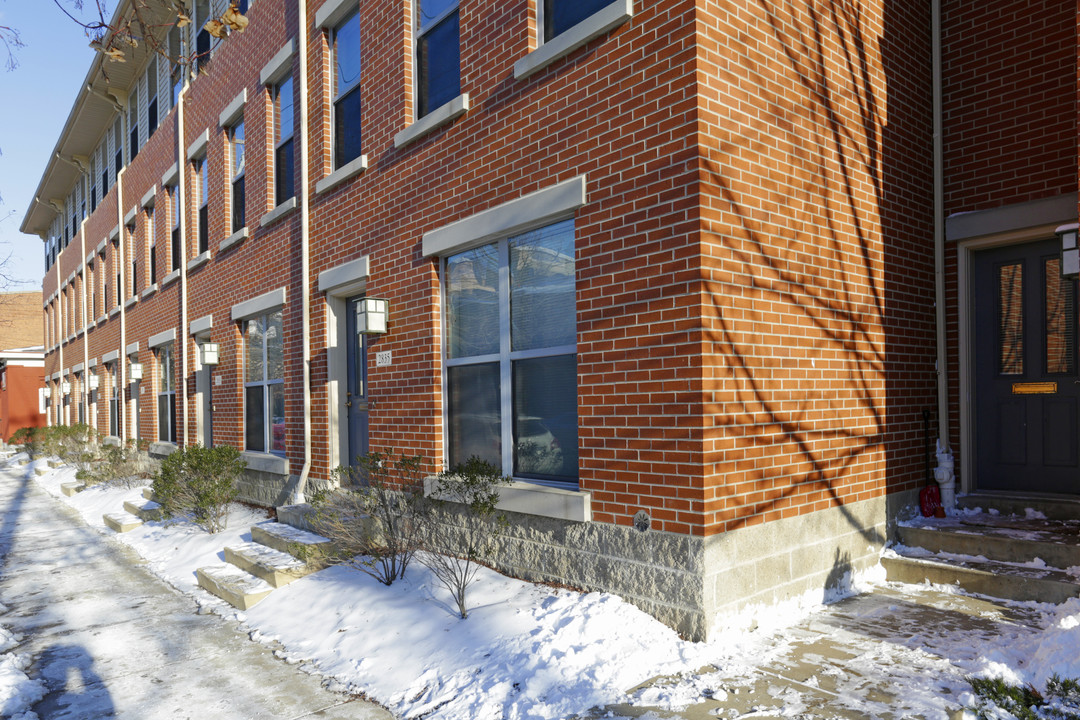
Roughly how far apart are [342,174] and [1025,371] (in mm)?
7194

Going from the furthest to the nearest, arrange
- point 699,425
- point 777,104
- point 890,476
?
point 890,476, point 777,104, point 699,425

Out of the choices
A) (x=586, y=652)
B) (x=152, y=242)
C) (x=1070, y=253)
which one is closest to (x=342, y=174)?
(x=586, y=652)

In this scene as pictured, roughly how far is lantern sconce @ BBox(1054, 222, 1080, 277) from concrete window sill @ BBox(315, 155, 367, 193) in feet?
21.1

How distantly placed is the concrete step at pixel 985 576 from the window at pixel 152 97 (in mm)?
17288

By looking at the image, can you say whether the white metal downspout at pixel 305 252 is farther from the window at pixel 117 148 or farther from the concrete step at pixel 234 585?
the window at pixel 117 148

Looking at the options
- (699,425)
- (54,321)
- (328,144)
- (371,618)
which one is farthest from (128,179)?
(699,425)

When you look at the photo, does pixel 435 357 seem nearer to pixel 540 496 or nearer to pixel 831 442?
pixel 540 496

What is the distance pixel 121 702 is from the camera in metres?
4.36

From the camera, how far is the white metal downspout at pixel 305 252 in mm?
9000

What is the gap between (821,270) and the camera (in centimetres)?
543

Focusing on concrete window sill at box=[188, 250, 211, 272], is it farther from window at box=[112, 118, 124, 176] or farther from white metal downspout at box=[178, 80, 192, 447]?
window at box=[112, 118, 124, 176]

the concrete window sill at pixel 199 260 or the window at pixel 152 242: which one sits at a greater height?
the window at pixel 152 242

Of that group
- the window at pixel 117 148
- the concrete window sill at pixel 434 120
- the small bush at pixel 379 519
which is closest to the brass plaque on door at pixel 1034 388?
the small bush at pixel 379 519

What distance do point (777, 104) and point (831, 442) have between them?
255 centimetres
